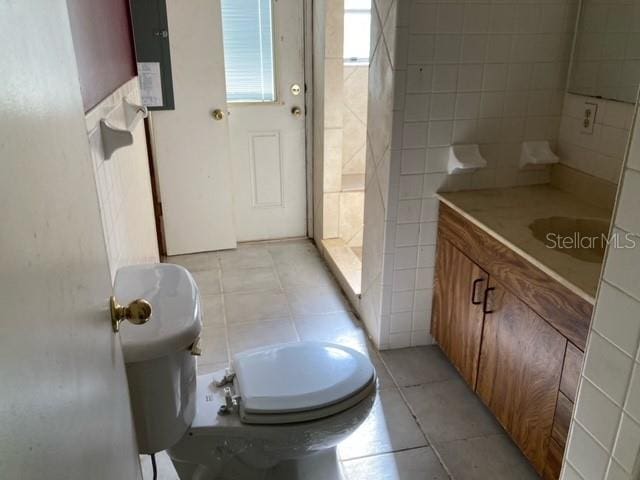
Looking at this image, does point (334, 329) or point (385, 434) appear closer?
point (385, 434)

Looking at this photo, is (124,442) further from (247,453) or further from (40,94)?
(40,94)

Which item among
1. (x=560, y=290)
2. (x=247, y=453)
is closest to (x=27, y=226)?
(x=247, y=453)

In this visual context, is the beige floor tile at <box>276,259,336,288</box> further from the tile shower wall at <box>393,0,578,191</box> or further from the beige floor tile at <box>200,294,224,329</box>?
the tile shower wall at <box>393,0,578,191</box>

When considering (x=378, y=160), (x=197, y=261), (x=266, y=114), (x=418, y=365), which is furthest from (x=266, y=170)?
(x=418, y=365)

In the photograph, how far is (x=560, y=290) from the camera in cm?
143

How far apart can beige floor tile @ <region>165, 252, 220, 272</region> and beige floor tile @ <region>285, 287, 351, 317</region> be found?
610 millimetres

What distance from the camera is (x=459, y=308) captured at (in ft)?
6.80

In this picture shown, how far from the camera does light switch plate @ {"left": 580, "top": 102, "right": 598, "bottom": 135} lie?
76.5 inches

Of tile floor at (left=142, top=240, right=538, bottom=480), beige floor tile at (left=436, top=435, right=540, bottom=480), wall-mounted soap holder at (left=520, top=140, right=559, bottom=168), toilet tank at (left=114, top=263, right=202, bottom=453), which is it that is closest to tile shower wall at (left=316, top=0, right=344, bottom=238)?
tile floor at (left=142, top=240, right=538, bottom=480)

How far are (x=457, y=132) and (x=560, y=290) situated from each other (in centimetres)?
88

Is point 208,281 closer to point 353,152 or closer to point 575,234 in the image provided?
point 353,152

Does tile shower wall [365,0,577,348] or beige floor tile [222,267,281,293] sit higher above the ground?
tile shower wall [365,0,577,348]

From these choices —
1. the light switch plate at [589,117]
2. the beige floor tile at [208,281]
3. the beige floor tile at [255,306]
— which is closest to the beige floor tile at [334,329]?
the beige floor tile at [255,306]

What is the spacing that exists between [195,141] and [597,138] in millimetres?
2196
